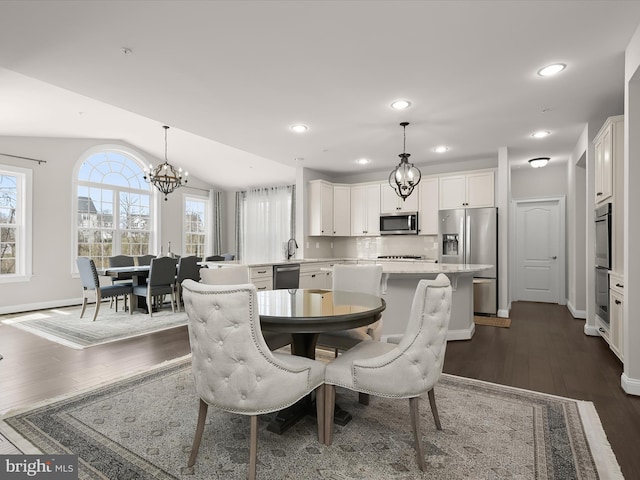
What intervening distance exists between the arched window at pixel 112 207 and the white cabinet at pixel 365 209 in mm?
4519

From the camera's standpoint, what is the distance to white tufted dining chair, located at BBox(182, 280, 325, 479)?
1.58 m

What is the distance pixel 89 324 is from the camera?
4.82 m

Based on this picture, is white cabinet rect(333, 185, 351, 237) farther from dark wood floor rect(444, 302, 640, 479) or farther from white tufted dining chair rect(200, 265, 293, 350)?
white tufted dining chair rect(200, 265, 293, 350)

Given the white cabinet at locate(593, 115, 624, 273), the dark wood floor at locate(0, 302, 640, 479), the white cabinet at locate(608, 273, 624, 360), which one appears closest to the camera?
the dark wood floor at locate(0, 302, 640, 479)

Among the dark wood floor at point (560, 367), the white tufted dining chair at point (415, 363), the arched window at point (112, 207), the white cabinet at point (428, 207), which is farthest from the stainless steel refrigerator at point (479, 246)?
the arched window at point (112, 207)

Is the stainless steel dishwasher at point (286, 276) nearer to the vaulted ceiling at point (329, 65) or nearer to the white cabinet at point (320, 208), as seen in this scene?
the white cabinet at point (320, 208)

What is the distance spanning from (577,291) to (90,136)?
8.63 metres

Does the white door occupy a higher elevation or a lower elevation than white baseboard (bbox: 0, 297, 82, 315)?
higher

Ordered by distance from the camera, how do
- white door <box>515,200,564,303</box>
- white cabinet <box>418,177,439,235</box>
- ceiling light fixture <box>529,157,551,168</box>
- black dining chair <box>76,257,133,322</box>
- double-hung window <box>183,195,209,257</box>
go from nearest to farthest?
1. black dining chair <box>76,257,133,322</box>
2. ceiling light fixture <box>529,157,551,168</box>
3. white cabinet <box>418,177,439,235</box>
4. white door <box>515,200,564,303</box>
5. double-hung window <box>183,195,209,257</box>

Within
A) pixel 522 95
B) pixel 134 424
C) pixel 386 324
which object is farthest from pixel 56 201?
pixel 522 95

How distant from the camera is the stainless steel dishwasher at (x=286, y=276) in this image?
5270mm

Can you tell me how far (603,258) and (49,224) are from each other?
8003 millimetres

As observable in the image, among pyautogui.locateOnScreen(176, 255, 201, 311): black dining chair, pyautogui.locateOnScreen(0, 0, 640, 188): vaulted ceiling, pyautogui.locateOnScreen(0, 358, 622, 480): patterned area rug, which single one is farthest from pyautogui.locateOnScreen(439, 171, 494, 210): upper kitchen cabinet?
pyautogui.locateOnScreen(176, 255, 201, 311): black dining chair

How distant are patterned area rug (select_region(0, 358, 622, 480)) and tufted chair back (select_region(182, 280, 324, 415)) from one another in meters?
0.37
